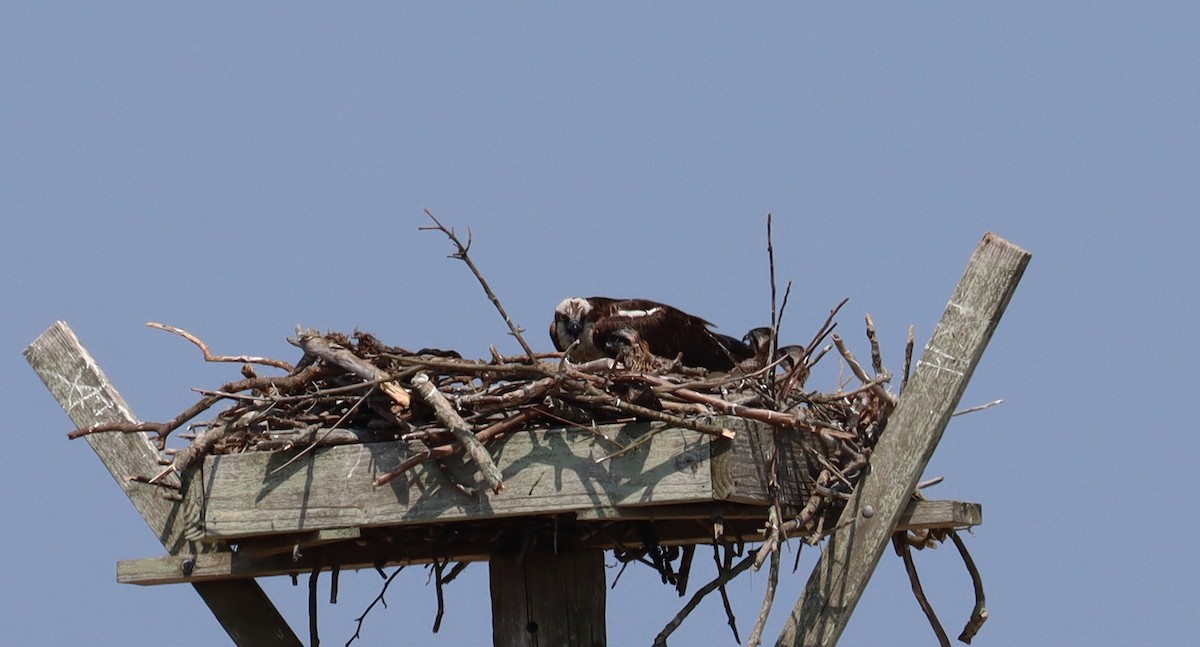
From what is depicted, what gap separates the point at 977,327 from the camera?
5.43 meters

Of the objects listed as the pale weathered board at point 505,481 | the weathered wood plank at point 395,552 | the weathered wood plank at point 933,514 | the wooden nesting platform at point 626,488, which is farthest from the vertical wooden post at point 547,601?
the weathered wood plank at point 933,514

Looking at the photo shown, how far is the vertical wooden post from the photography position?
6.14 meters

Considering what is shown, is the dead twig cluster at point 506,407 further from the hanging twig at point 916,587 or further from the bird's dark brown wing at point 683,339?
the bird's dark brown wing at point 683,339

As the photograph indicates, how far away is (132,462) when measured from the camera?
20.3 feet

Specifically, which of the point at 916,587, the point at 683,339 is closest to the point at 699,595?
the point at 916,587

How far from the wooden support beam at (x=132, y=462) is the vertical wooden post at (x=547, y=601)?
79 centimetres

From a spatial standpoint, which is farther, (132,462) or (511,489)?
(132,462)

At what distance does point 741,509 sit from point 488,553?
1.06 m

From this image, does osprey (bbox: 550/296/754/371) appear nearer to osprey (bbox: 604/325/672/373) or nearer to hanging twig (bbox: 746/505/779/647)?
osprey (bbox: 604/325/672/373)

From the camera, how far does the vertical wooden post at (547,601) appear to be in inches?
242

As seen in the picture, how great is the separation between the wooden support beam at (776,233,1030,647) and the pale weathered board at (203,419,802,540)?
322 mm

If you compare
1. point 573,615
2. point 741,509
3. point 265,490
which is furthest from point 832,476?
point 265,490

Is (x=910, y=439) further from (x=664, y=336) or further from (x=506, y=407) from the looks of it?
(x=664, y=336)

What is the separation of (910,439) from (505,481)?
124 centimetres
